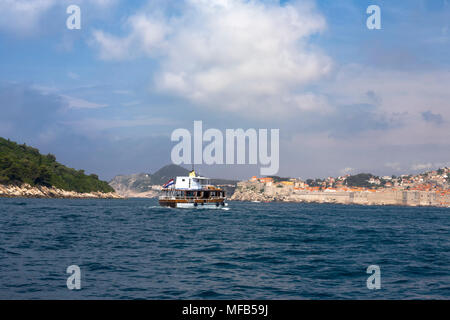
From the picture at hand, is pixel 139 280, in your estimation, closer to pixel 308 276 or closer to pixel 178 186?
pixel 308 276

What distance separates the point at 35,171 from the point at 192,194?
90465 millimetres

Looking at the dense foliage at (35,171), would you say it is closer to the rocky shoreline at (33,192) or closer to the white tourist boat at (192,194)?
the rocky shoreline at (33,192)

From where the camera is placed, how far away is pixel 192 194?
272ft

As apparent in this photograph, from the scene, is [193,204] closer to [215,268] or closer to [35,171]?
[215,268]

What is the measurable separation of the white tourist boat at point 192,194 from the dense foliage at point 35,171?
7670 cm

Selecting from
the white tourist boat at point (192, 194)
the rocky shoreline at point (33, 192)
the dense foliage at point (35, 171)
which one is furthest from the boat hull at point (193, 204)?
the dense foliage at point (35, 171)

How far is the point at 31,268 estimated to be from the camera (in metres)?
16.1

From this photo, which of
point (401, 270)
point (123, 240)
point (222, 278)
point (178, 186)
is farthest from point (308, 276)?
point (178, 186)

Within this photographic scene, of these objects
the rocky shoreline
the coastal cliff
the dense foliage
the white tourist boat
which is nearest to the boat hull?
the white tourist boat

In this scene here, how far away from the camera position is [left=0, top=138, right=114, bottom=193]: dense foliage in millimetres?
135000

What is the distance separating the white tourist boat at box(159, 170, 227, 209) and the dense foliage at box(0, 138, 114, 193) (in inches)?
3020

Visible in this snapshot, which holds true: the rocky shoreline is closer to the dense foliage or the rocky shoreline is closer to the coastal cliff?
the coastal cliff

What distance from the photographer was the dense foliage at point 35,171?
5315 inches
